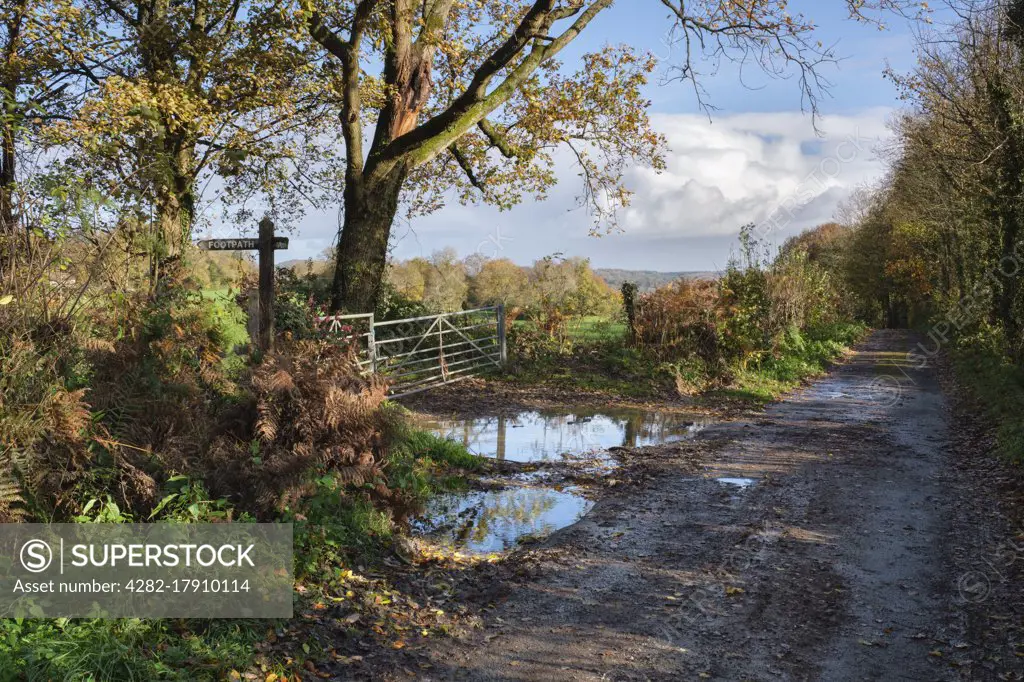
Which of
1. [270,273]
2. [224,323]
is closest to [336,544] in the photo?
[224,323]

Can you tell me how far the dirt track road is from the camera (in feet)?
15.0

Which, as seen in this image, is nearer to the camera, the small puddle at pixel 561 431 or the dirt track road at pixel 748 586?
the dirt track road at pixel 748 586

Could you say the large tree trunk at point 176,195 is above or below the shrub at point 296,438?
above

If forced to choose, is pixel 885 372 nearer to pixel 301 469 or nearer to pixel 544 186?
pixel 544 186

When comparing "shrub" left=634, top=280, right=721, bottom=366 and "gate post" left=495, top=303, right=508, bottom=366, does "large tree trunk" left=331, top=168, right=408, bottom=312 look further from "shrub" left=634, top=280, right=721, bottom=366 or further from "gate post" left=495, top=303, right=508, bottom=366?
"shrub" left=634, top=280, right=721, bottom=366

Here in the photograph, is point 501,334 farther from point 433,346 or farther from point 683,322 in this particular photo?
point 683,322

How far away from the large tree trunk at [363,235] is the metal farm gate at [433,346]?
2.06 feet

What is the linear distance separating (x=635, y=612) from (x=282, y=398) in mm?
3497

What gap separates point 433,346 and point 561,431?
6333 millimetres

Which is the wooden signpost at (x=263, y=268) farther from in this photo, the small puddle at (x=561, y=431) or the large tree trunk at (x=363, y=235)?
the large tree trunk at (x=363, y=235)

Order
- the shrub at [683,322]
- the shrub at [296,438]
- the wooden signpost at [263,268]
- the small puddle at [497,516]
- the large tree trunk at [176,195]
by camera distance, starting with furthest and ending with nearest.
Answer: the shrub at [683,322], the large tree trunk at [176,195], the wooden signpost at [263,268], the small puddle at [497,516], the shrub at [296,438]

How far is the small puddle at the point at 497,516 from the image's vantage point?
6.90 m

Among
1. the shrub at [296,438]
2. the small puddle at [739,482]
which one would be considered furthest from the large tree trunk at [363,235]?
the small puddle at [739,482]

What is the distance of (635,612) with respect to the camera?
5266mm
